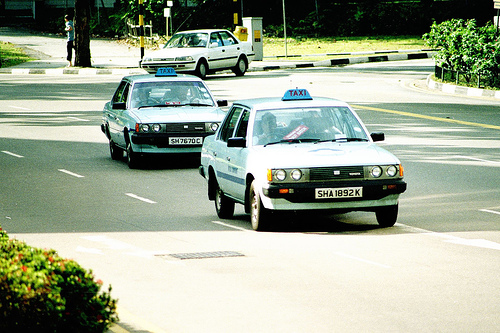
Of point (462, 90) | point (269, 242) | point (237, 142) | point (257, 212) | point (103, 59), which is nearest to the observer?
point (269, 242)

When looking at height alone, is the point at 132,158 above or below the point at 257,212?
below

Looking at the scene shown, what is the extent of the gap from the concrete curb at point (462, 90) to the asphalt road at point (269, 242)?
22.2ft

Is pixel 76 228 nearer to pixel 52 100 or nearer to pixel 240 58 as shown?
pixel 52 100

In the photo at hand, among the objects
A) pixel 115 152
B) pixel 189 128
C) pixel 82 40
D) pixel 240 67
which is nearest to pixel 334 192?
pixel 189 128

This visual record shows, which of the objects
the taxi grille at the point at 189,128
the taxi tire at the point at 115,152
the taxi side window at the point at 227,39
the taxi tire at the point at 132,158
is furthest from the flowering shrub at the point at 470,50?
the taxi tire at the point at 132,158

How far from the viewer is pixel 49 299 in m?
4.55

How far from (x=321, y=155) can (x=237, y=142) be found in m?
1.11

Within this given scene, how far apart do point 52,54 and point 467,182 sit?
37782 millimetres

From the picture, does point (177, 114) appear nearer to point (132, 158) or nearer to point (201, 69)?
point (132, 158)

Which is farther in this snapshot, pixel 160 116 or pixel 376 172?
pixel 160 116

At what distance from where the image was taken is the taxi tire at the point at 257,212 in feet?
32.5

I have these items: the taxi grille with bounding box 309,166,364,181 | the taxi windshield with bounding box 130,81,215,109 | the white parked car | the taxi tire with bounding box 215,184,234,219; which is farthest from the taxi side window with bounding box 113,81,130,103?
the white parked car

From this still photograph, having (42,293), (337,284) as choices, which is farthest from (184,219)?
(42,293)

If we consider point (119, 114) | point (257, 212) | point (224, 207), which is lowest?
point (224, 207)
